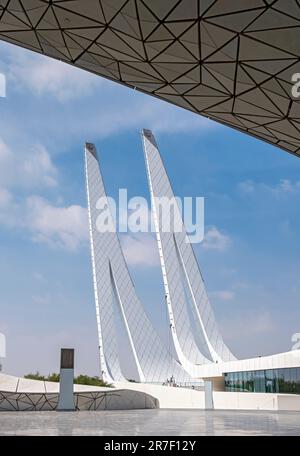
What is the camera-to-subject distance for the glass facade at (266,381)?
34.5 metres

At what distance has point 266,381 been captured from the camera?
3772 cm

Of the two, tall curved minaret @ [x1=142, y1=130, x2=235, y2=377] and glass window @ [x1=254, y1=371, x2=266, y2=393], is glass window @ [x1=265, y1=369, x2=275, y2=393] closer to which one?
glass window @ [x1=254, y1=371, x2=266, y2=393]

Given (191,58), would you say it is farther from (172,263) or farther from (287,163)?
(172,263)

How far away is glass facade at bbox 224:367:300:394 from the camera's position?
3449cm

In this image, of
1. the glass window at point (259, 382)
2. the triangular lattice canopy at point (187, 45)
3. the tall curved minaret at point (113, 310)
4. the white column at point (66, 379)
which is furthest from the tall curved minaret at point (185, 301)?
the triangular lattice canopy at point (187, 45)

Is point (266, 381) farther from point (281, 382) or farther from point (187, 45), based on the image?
point (187, 45)

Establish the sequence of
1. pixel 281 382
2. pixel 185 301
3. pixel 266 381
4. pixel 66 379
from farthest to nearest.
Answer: pixel 185 301 < pixel 266 381 < pixel 281 382 < pixel 66 379

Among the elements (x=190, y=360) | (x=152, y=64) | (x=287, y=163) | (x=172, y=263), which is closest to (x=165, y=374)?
(x=190, y=360)

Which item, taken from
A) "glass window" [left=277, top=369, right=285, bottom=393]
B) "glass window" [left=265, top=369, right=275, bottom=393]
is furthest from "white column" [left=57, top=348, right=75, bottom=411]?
"glass window" [left=277, top=369, right=285, bottom=393]

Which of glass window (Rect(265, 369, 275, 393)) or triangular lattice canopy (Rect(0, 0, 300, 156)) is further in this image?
glass window (Rect(265, 369, 275, 393))

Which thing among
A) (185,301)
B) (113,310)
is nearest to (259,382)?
(185,301)

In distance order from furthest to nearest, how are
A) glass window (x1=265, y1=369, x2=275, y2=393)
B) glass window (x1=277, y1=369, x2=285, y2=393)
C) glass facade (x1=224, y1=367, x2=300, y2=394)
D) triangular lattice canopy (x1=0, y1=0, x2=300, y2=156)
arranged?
glass window (x1=265, y1=369, x2=275, y2=393)
glass window (x1=277, y1=369, x2=285, y2=393)
glass facade (x1=224, y1=367, x2=300, y2=394)
triangular lattice canopy (x1=0, y1=0, x2=300, y2=156)

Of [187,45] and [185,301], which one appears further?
[185,301]

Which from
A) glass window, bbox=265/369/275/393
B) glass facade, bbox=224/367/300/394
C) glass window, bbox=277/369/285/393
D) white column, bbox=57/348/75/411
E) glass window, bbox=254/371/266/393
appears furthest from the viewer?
glass window, bbox=254/371/266/393
